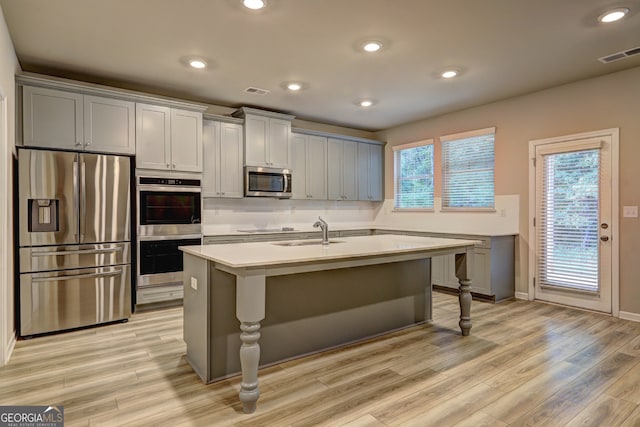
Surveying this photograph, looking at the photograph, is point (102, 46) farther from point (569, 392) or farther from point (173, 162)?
point (569, 392)

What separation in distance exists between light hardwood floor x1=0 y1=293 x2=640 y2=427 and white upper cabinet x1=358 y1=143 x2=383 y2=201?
3361 mm

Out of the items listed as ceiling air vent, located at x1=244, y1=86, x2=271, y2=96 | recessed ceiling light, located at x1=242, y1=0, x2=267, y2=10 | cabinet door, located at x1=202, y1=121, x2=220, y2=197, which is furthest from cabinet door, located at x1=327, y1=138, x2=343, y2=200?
recessed ceiling light, located at x1=242, y1=0, x2=267, y2=10

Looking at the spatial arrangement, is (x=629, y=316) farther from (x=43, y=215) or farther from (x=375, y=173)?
(x=43, y=215)

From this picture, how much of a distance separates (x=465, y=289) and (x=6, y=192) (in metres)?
3.91

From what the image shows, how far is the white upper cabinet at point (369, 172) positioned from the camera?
6438mm

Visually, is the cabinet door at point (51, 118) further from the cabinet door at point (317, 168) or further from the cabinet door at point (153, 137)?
the cabinet door at point (317, 168)

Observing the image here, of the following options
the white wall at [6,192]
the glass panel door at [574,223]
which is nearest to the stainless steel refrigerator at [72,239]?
the white wall at [6,192]

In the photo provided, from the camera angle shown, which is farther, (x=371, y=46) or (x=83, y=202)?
(x=83, y=202)

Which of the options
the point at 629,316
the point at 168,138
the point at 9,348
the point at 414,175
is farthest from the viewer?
the point at 414,175

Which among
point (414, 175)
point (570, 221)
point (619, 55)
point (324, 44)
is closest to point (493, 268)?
point (570, 221)

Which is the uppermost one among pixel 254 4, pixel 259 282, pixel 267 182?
pixel 254 4

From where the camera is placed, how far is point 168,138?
13.9ft

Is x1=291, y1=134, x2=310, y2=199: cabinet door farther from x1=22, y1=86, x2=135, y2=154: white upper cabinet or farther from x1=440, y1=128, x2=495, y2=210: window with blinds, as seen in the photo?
x1=22, y1=86, x2=135, y2=154: white upper cabinet

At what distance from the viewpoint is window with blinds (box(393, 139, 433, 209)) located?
595cm
